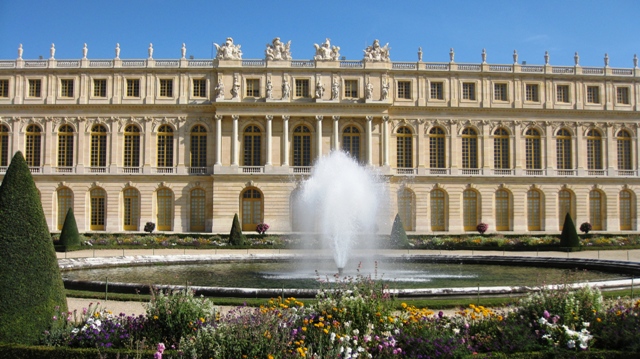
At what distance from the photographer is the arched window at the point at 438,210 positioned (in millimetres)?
42500

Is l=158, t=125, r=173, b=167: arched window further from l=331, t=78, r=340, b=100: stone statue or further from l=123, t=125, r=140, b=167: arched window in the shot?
l=331, t=78, r=340, b=100: stone statue

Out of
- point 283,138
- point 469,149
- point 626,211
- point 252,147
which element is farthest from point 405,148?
point 626,211

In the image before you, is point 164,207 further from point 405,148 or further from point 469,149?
point 469,149

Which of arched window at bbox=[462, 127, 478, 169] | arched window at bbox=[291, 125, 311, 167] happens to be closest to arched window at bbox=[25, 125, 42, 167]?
arched window at bbox=[291, 125, 311, 167]

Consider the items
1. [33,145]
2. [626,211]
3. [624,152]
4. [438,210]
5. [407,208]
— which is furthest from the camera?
[624,152]

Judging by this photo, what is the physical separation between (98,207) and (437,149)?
2501 cm

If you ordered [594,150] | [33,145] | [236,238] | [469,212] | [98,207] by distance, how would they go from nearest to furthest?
[236,238]
[98,207]
[33,145]
[469,212]
[594,150]

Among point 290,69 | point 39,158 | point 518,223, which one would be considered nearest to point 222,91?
point 290,69

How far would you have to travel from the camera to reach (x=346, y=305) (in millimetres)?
8703

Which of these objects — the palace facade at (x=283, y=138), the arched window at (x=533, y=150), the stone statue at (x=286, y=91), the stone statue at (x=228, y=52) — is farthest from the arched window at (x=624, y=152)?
the stone statue at (x=228, y=52)

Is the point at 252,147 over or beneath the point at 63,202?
over

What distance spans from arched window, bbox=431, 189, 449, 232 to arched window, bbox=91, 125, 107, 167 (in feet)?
78.8

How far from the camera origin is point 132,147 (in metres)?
42.4

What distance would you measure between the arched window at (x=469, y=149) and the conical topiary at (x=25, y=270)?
37.0 metres
